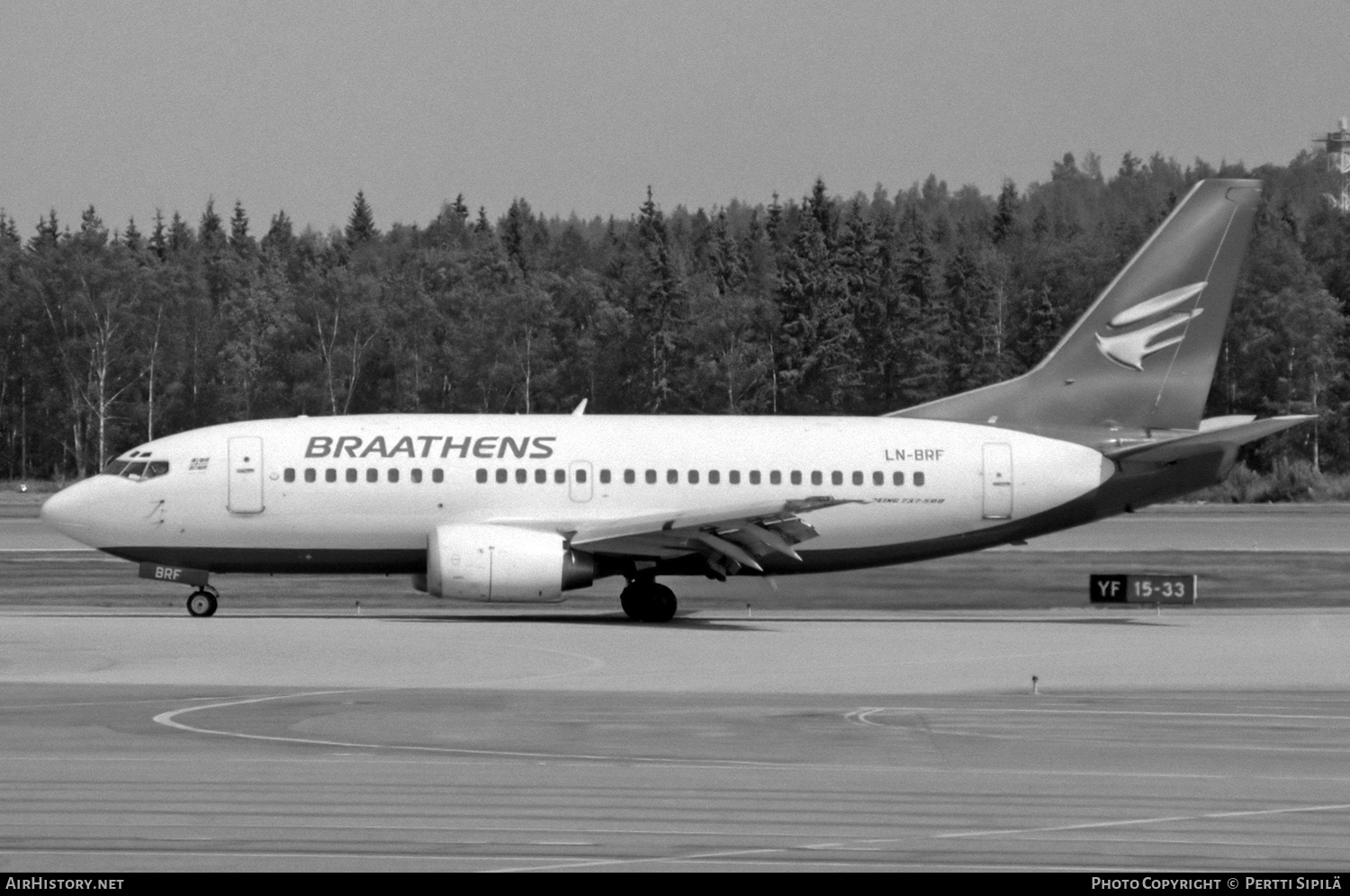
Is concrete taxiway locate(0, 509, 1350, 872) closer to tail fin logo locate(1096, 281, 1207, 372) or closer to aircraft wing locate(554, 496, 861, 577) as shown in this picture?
aircraft wing locate(554, 496, 861, 577)

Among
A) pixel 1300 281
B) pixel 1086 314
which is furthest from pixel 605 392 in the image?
pixel 1086 314

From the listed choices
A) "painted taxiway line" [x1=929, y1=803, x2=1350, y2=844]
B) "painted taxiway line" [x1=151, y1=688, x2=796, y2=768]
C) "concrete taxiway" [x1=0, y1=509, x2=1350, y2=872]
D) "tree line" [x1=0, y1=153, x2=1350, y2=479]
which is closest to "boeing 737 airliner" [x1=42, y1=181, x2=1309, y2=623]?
"concrete taxiway" [x1=0, y1=509, x2=1350, y2=872]

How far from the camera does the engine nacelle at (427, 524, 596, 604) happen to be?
31.2 m

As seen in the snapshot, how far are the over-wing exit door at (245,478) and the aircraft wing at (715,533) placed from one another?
5862 mm

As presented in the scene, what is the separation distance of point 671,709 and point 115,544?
1636 cm

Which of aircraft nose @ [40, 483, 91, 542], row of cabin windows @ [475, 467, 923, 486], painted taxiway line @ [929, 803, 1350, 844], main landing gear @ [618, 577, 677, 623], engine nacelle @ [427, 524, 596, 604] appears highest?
row of cabin windows @ [475, 467, 923, 486]

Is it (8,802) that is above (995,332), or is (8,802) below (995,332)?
below

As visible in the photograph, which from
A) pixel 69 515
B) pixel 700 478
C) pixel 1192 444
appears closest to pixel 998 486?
pixel 1192 444

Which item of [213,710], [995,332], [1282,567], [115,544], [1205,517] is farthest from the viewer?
[995,332]

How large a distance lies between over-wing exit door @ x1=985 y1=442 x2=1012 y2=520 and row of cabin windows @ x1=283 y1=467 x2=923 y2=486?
1.30 meters

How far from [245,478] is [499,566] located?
524 centimetres

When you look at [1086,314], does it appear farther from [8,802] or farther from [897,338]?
[897,338]

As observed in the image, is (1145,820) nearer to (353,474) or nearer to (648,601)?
(648,601)

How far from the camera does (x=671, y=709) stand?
20000 mm
